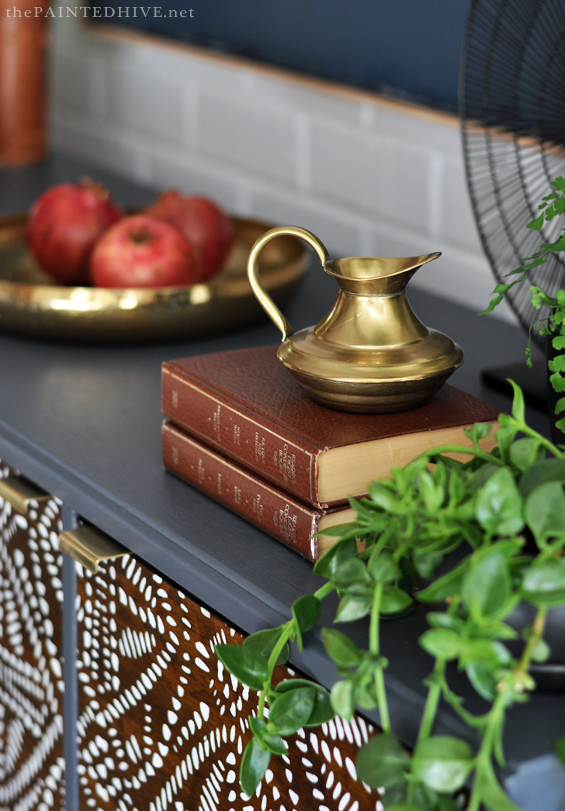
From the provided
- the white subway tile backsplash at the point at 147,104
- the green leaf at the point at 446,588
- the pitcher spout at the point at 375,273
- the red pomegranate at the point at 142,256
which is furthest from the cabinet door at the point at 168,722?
the white subway tile backsplash at the point at 147,104


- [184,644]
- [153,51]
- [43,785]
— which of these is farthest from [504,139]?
[153,51]

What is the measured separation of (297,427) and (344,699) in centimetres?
20

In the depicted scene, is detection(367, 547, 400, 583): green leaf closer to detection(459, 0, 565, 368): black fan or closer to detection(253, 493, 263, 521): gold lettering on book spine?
detection(253, 493, 263, 521): gold lettering on book spine

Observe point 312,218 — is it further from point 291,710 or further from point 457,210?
point 291,710

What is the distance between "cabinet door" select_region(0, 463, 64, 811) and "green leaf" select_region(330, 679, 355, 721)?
15.2 inches

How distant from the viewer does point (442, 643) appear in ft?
1.32

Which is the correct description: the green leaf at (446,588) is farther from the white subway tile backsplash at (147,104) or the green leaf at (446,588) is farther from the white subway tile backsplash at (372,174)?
the white subway tile backsplash at (147,104)

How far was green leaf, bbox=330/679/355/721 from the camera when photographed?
45cm

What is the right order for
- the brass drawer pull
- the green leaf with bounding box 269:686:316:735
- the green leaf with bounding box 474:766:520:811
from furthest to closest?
the brass drawer pull
the green leaf with bounding box 269:686:316:735
the green leaf with bounding box 474:766:520:811

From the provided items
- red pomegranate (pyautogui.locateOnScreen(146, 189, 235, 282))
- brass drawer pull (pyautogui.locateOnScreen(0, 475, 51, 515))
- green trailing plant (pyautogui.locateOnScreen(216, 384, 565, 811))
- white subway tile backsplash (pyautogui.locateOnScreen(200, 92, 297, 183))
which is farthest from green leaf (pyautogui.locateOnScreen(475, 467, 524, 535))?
white subway tile backsplash (pyautogui.locateOnScreen(200, 92, 297, 183))

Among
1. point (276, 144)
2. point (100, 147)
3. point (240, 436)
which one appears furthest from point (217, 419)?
point (100, 147)

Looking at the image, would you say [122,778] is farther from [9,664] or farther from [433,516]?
[433,516]

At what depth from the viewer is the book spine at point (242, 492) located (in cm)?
60

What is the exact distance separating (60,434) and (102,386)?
0.11 meters
